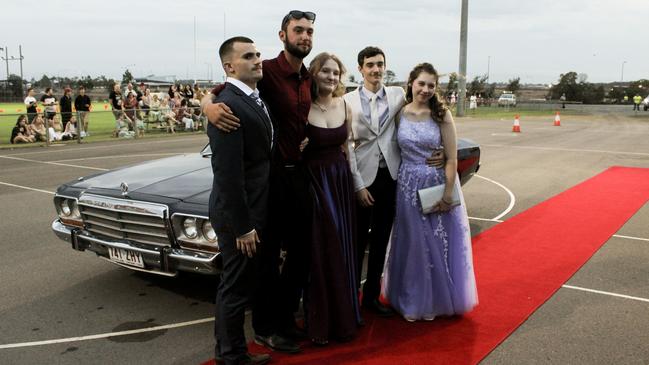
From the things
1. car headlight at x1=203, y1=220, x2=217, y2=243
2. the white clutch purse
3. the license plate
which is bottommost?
the license plate

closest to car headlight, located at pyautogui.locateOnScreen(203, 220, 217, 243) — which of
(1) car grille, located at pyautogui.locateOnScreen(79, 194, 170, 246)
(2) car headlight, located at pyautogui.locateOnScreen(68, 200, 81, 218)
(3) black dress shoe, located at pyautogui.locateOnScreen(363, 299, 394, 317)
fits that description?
(1) car grille, located at pyautogui.locateOnScreen(79, 194, 170, 246)

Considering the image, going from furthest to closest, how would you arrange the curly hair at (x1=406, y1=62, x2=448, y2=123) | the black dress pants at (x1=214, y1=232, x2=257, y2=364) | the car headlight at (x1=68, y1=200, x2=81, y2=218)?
the car headlight at (x1=68, y1=200, x2=81, y2=218) → the curly hair at (x1=406, y1=62, x2=448, y2=123) → the black dress pants at (x1=214, y1=232, x2=257, y2=364)

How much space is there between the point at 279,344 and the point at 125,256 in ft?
4.52

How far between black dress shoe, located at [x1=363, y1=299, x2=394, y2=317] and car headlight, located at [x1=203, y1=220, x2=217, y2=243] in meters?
1.27

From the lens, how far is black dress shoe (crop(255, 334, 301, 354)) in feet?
11.4

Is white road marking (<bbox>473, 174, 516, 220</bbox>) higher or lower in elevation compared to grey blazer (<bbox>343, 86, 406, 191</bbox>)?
lower

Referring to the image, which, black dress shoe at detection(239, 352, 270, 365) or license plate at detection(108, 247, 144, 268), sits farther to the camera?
license plate at detection(108, 247, 144, 268)

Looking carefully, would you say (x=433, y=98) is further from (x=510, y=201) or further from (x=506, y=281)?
(x=510, y=201)

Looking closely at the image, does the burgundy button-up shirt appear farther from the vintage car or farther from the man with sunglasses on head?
the vintage car

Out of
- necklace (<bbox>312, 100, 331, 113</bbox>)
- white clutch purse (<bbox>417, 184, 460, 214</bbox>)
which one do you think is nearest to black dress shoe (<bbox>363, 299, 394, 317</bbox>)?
white clutch purse (<bbox>417, 184, 460, 214</bbox>)

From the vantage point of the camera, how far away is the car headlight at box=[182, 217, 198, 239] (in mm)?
3777

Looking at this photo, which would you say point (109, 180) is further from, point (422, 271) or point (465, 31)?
point (465, 31)

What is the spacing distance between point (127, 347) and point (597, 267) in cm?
424

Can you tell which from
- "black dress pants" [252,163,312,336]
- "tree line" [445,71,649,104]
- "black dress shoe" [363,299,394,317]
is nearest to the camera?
"black dress pants" [252,163,312,336]
